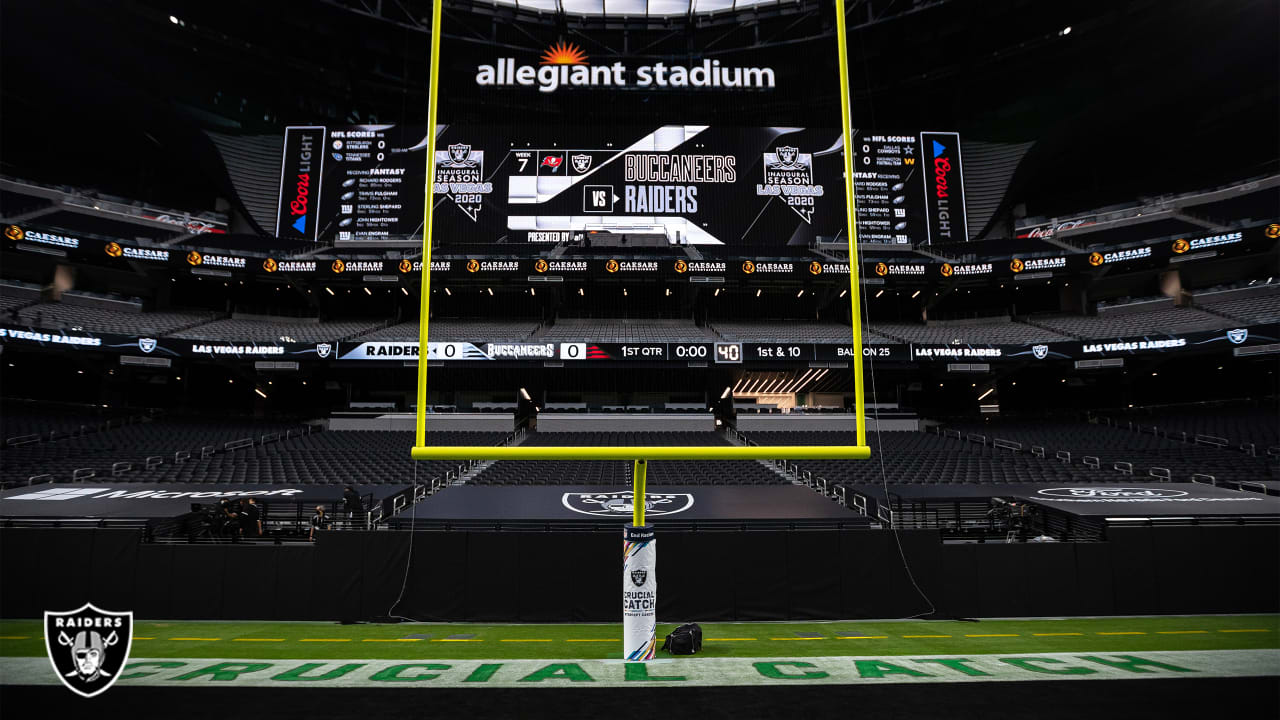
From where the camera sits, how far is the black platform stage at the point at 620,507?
27.7 ft

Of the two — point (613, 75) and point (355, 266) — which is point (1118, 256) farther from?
point (355, 266)

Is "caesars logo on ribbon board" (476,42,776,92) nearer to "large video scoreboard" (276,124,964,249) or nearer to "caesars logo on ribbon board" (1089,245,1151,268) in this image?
"large video scoreboard" (276,124,964,249)

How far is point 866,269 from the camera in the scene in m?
22.8

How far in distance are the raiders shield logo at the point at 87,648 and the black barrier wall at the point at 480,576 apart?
13.0 feet

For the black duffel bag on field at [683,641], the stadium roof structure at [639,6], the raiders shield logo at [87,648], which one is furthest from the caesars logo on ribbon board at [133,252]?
the black duffel bag on field at [683,641]

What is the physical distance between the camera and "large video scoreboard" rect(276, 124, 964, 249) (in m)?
23.9

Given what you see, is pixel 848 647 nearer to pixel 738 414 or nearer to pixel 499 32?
pixel 738 414

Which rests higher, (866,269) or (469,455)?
(866,269)

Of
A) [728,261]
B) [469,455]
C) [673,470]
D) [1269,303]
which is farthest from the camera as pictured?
[728,261]

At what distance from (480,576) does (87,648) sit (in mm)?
4403

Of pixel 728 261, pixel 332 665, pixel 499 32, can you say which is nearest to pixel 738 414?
pixel 728 261

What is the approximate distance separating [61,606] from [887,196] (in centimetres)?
2751

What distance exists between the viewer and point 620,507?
9500 millimetres

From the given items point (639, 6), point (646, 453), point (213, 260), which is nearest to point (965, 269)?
point (639, 6)
